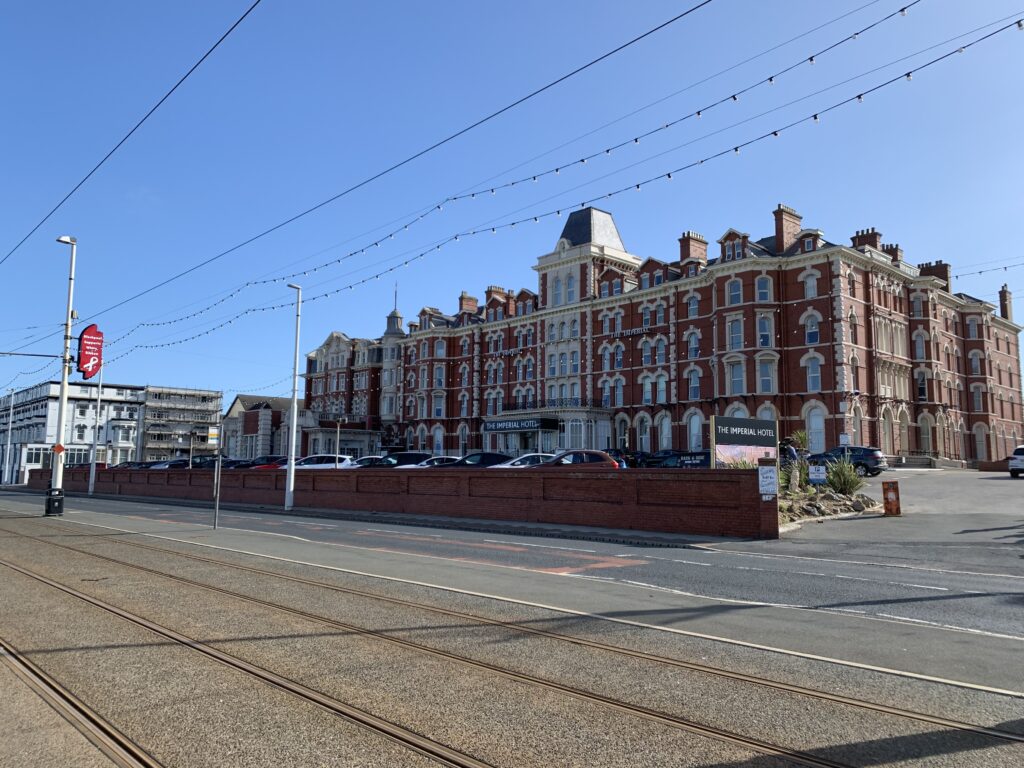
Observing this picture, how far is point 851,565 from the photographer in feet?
46.0

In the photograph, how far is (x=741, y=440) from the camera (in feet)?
72.8

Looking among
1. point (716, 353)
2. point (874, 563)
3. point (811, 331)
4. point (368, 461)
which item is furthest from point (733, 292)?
point (874, 563)

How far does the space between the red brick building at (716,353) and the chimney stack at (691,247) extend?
193 millimetres

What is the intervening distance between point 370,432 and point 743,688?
247 ft

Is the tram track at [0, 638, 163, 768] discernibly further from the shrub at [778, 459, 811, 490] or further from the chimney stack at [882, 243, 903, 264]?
the chimney stack at [882, 243, 903, 264]

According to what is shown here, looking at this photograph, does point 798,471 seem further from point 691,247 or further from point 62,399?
point 691,247

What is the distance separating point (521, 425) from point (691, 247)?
19.3m

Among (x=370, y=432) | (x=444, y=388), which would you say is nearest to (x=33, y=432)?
(x=370, y=432)

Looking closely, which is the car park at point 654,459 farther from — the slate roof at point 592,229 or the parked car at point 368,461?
the slate roof at point 592,229

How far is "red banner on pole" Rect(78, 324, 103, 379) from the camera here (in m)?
25.6

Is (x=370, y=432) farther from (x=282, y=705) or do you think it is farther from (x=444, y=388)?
(x=282, y=705)

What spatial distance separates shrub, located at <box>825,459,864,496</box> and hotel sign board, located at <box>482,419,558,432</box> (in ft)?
110

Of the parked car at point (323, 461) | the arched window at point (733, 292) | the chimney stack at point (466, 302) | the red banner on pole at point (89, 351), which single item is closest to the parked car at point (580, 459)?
the red banner on pole at point (89, 351)

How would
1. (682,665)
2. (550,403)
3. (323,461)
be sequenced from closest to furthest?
(682,665) → (323,461) → (550,403)
